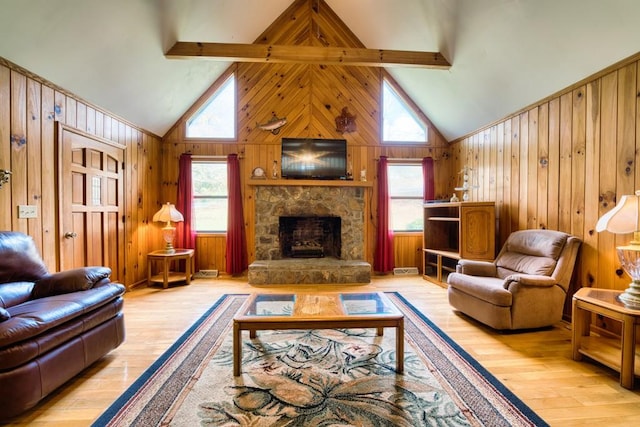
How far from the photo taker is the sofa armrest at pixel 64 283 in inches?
85.4

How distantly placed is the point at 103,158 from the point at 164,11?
1.98 metres

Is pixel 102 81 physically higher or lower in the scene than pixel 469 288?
higher

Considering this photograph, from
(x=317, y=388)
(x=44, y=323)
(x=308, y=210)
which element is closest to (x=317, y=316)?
(x=317, y=388)

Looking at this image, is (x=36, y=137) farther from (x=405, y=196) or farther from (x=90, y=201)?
(x=405, y=196)

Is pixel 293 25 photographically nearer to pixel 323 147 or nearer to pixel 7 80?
pixel 323 147

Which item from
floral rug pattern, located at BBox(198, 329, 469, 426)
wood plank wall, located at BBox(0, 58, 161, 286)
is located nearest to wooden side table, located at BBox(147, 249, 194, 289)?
wood plank wall, located at BBox(0, 58, 161, 286)

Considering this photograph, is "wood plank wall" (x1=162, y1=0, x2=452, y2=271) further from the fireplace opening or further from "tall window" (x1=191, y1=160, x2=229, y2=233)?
the fireplace opening

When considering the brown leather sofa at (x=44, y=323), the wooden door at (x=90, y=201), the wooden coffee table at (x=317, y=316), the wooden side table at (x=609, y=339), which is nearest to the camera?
the brown leather sofa at (x=44, y=323)

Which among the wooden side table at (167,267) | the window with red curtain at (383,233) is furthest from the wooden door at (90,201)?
the window with red curtain at (383,233)

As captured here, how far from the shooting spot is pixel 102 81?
329cm

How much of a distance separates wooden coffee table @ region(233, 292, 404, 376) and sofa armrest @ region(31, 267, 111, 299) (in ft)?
4.22

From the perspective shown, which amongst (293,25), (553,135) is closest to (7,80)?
(293,25)

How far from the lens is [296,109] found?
16.8 ft

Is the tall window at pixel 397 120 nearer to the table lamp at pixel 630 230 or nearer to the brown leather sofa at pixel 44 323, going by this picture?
the table lamp at pixel 630 230
